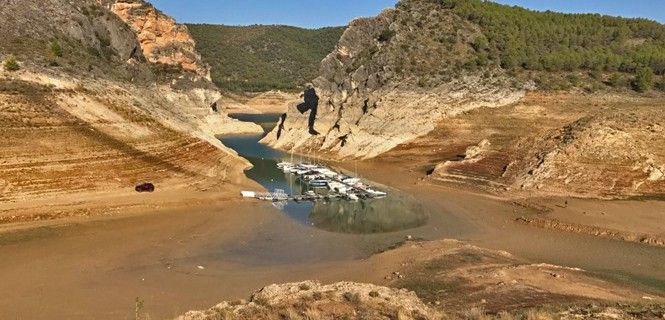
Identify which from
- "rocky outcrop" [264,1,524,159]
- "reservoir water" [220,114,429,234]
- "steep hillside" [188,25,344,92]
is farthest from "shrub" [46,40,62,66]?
"steep hillside" [188,25,344,92]

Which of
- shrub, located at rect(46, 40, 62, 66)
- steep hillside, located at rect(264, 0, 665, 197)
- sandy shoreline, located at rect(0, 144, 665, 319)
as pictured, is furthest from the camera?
steep hillside, located at rect(264, 0, 665, 197)

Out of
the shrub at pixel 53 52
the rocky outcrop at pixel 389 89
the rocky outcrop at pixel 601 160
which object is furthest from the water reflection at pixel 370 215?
the rocky outcrop at pixel 389 89

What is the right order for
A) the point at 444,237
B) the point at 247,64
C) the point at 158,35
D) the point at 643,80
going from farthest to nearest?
the point at 247,64 → the point at 158,35 → the point at 643,80 → the point at 444,237

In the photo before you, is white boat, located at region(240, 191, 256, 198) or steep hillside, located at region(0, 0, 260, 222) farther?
white boat, located at region(240, 191, 256, 198)

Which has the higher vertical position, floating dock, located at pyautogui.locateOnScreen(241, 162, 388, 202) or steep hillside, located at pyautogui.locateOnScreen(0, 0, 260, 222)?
steep hillside, located at pyautogui.locateOnScreen(0, 0, 260, 222)

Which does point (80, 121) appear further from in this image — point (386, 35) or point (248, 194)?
point (386, 35)

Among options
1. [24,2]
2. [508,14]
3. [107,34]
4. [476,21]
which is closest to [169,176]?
[24,2]

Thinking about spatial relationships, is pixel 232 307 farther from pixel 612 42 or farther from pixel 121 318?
pixel 612 42

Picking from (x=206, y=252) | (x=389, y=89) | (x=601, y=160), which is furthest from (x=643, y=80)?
(x=206, y=252)

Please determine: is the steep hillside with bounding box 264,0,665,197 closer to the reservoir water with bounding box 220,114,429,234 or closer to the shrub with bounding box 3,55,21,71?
the reservoir water with bounding box 220,114,429,234
